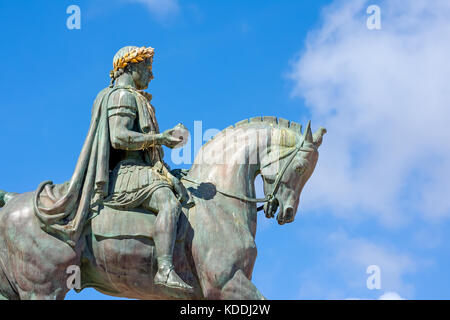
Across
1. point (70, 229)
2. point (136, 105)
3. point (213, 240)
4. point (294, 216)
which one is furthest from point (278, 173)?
point (70, 229)

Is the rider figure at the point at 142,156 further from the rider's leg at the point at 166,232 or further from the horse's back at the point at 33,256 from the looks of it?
the horse's back at the point at 33,256

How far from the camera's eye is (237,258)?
12.0 meters

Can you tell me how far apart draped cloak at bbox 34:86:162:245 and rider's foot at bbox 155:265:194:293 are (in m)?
1.29

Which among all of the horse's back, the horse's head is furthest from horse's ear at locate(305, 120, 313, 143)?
the horse's back

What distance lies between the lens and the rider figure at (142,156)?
11820mm

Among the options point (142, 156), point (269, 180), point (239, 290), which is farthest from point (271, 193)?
point (142, 156)

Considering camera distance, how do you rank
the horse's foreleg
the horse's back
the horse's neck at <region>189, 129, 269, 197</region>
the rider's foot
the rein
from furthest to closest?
the horse's neck at <region>189, 129, 269, 197</region>, the rein, the horse's back, the horse's foreleg, the rider's foot

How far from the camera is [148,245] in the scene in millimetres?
12023

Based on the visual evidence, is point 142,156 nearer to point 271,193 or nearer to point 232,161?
point 232,161

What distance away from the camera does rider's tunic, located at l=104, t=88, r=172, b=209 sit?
12125 millimetres

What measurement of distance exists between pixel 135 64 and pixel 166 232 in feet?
9.27

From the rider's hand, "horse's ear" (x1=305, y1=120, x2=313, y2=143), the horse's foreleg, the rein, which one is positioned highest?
"horse's ear" (x1=305, y1=120, x2=313, y2=143)

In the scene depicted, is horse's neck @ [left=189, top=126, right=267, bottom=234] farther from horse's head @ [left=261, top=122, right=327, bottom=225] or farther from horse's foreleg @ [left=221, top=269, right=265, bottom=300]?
horse's foreleg @ [left=221, top=269, right=265, bottom=300]

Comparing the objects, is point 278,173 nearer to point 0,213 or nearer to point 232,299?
point 232,299
